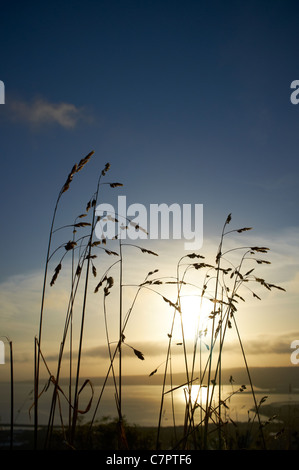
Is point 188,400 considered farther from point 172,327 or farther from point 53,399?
point 53,399

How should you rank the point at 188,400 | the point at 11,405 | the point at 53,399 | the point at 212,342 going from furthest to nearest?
the point at 212,342
the point at 188,400
the point at 53,399
the point at 11,405

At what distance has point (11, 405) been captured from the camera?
1938 millimetres

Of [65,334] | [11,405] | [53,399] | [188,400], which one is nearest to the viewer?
[11,405]

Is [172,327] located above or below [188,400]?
above

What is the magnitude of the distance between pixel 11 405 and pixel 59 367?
1.17 ft

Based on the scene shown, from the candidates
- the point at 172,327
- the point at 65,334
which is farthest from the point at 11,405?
the point at 172,327

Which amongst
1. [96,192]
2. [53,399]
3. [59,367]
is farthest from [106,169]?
[53,399]

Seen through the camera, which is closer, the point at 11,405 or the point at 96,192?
the point at 11,405
